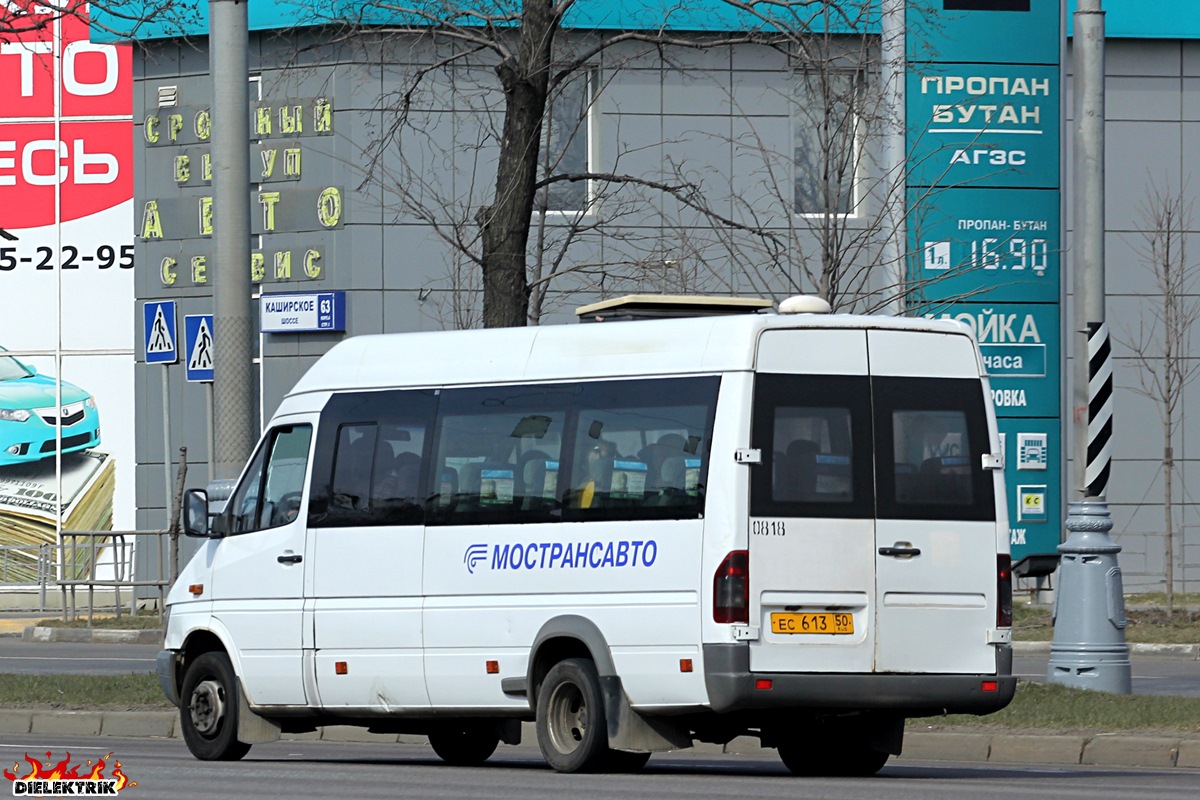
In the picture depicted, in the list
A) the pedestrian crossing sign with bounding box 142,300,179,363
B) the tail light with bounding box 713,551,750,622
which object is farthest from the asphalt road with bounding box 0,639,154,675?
the tail light with bounding box 713,551,750,622

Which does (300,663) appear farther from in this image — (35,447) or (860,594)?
(35,447)

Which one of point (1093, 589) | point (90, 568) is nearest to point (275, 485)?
point (1093, 589)

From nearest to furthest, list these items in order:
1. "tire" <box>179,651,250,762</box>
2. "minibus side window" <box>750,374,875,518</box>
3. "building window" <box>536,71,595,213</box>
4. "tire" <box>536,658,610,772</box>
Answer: "minibus side window" <box>750,374,875,518</box> → "tire" <box>536,658,610,772</box> → "tire" <box>179,651,250,762</box> → "building window" <box>536,71,595,213</box>

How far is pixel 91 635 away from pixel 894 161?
1118 centimetres

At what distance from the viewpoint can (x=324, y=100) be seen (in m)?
29.2

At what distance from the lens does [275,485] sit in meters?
13.6

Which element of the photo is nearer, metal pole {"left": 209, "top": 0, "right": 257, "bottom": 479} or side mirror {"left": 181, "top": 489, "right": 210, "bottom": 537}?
side mirror {"left": 181, "top": 489, "right": 210, "bottom": 537}

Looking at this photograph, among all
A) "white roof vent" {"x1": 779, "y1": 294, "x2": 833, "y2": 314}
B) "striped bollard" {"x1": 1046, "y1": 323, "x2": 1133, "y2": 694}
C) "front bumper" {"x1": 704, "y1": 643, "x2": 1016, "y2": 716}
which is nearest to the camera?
"front bumper" {"x1": 704, "y1": 643, "x2": 1016, "y2": 716}

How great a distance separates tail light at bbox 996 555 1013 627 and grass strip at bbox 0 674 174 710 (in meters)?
7.03

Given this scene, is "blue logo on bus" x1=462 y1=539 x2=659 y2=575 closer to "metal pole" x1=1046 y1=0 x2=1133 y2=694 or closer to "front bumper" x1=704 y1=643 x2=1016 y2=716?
"front bumper" x1=704 y1=643 x2=1016 y2=716

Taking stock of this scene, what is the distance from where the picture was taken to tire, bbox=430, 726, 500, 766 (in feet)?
44.7

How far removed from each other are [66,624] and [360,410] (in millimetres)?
15622

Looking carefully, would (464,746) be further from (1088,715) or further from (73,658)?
(73,658)

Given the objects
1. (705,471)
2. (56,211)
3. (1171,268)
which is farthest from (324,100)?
(705,471)
